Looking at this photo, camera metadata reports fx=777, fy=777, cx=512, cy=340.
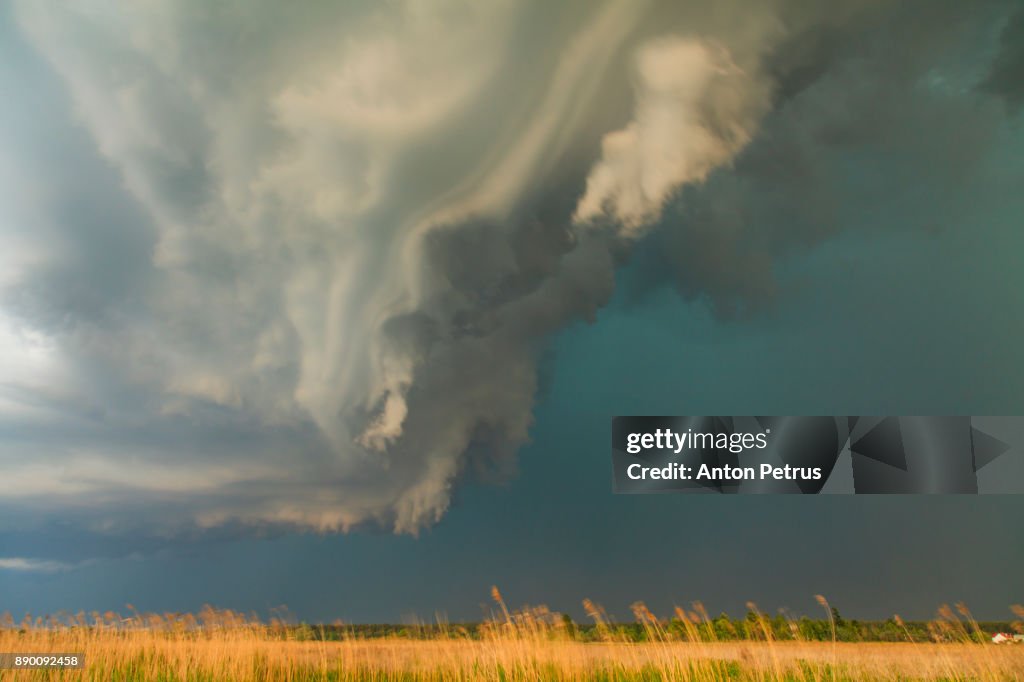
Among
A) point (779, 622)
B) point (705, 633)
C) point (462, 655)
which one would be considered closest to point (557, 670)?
point (462, 655)

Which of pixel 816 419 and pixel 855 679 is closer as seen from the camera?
pixel 855 679

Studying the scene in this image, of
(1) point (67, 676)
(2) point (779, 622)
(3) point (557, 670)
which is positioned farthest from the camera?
(2) point (779, 622)

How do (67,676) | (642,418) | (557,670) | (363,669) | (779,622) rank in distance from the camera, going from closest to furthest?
1. (557,670)
2. (67,676)
3. (363,669)
4. (642,418)
5. (779,622)

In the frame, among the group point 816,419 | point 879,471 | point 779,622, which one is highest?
point 816,419

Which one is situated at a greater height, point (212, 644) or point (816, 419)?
point (816, 419)

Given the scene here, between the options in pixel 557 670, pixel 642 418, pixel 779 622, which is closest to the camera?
pixel 557 670

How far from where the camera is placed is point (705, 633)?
12.2 metres

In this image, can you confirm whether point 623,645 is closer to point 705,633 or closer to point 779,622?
point 705,633

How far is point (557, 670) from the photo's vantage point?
415 inches

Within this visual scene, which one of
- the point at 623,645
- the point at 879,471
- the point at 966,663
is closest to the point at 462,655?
the point at 623,645

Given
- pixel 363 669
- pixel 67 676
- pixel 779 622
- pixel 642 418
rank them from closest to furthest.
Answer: pixel 67 676
pixel 363 669
pixel 642 418
pixel 779 622

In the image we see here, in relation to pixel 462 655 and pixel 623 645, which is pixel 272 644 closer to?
pixel 462 655

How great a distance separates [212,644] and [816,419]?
1159 cm

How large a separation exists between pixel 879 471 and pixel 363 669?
10375 mm
